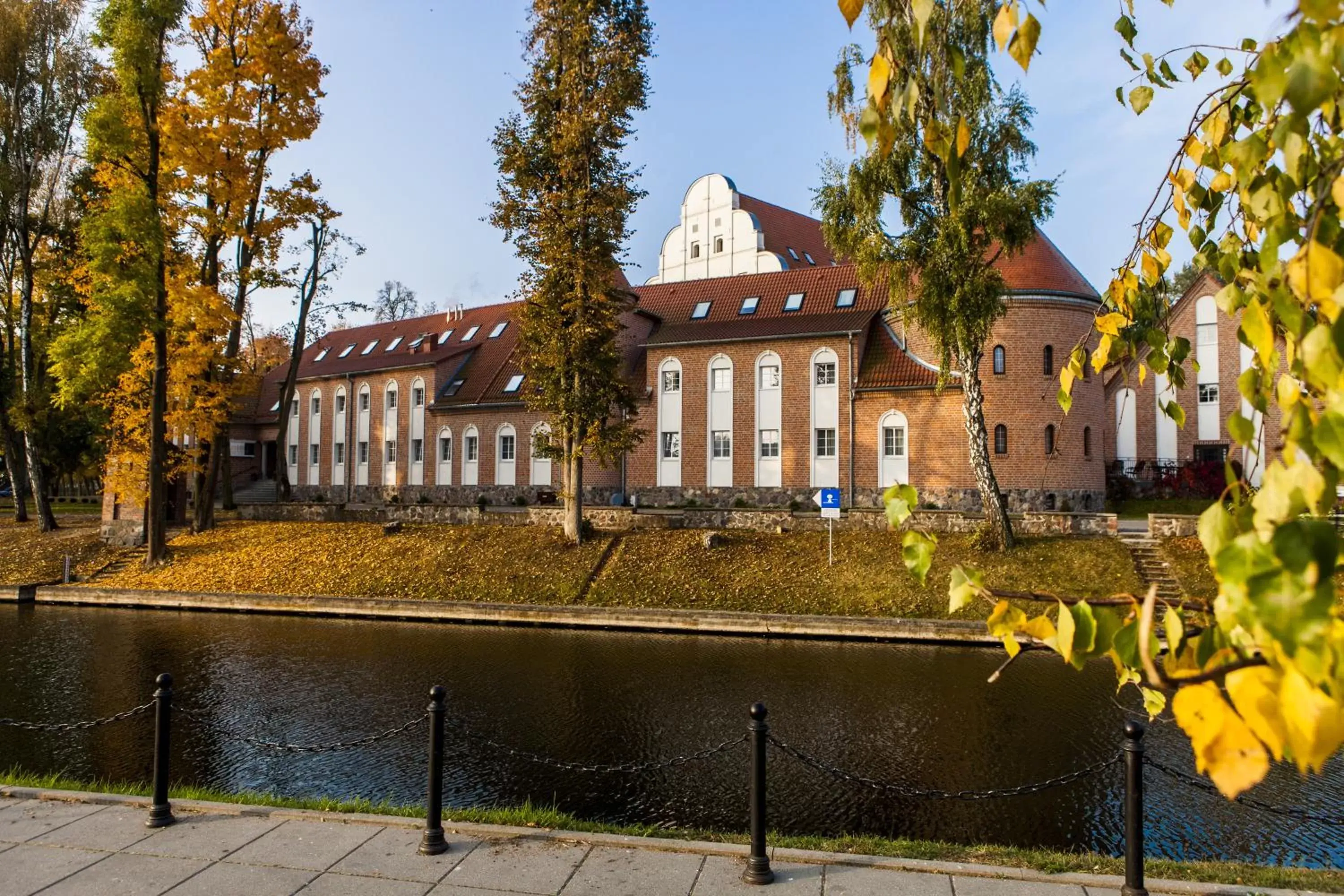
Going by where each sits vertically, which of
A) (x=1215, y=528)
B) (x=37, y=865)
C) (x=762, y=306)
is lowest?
(x=37, y=865)

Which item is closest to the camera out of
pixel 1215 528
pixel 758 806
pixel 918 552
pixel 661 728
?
pixel 1215 528

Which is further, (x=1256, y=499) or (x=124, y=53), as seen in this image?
(x=124, y=53)

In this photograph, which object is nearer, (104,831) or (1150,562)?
(104,831)

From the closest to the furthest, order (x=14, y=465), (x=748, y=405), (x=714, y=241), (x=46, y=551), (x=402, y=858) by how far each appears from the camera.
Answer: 1. (x=402, y=858)
2. (x=46, y=551)
3. (x=14, y=465)
4. (x=748, y=405)
5. (x=714, y=241)

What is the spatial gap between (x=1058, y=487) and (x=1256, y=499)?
29341mm

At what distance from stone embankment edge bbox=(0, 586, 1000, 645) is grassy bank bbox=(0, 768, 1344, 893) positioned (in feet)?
→ 35.4

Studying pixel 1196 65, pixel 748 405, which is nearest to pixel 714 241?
pixel 748 405

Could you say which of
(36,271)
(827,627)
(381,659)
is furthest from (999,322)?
(36,271)

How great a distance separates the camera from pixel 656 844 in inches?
247

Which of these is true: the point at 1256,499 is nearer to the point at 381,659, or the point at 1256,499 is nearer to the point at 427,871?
the point at 427,871

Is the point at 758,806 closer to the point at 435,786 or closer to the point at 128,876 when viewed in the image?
the point at 435,786

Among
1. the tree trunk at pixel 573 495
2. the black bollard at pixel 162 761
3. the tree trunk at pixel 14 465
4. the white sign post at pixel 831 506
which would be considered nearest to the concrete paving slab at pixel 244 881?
the black bollard at pixel 162 761

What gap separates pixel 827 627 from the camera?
18.3 metres

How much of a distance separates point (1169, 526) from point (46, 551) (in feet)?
110
